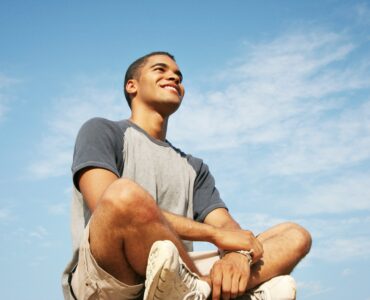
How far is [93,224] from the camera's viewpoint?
9.01 ft

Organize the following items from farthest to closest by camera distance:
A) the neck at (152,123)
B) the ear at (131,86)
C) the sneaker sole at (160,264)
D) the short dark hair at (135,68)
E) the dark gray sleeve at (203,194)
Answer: the short dark hair at (135,68) → the ear at (131,86) → the neck at (152,123) → the dark gray sleeve at (203,194) → the sneaker sole at (160,264)

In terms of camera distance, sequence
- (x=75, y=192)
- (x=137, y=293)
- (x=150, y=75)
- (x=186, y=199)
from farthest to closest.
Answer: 1. (x=150, y=75)
2. (x=186, y=199)
3. (x=75, y=192)
4. (x=137, y=293)

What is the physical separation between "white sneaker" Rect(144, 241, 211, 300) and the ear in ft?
7.93

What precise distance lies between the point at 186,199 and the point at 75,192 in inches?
35.5

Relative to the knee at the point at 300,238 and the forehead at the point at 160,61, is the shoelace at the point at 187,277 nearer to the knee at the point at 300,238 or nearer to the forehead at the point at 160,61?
the knee at the point at 300,238

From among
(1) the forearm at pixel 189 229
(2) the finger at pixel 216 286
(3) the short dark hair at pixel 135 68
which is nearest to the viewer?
(2) the finger at pixel 216 286

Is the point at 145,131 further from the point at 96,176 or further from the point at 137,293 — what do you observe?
the point at 137,293

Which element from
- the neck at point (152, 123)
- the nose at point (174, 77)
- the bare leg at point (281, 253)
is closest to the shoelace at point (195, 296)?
the bare leg at point (281, 253)

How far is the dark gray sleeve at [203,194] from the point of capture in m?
4.15

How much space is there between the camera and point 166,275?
2473 mm

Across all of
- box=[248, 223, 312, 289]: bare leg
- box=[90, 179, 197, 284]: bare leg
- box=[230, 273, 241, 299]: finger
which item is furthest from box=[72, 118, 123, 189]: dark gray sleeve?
box=[248, 223, 312, 289]: bare leg

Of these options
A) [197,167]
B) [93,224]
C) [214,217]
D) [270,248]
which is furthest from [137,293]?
[197,167]

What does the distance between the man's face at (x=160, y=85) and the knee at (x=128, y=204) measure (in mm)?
1904

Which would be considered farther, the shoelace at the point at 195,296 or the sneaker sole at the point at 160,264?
the shoelace at the point at 195,296
